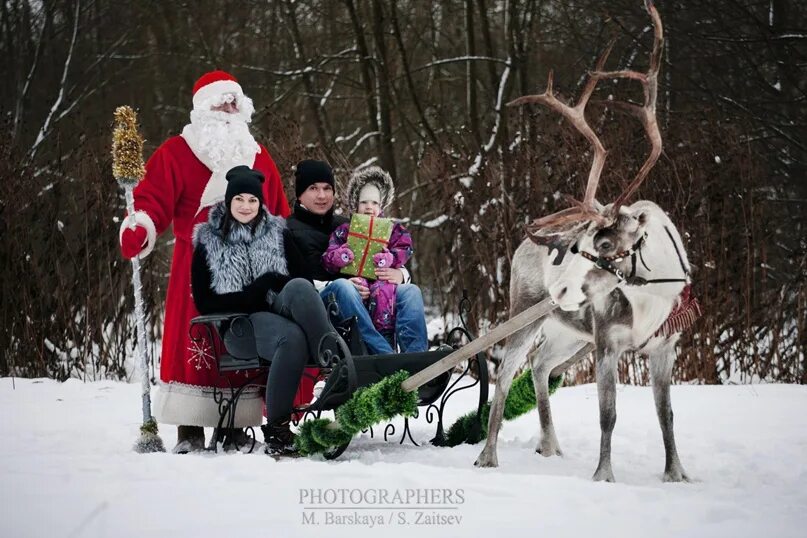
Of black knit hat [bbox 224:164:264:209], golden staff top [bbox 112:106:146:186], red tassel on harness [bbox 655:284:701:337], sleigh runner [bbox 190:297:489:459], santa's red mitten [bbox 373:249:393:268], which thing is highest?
golden staff top [bbox 112:106:146:186]

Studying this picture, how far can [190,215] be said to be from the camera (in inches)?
215

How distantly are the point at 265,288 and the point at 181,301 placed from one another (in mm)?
552

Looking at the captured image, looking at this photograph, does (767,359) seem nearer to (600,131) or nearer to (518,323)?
(600,131)

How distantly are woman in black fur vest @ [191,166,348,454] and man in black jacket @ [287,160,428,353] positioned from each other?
0.86 feet

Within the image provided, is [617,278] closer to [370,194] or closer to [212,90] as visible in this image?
[370,194]

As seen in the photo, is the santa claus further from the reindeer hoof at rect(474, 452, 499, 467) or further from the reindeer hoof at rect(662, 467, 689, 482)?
the reindeer hoof at rect(662, 467, 689, 482)

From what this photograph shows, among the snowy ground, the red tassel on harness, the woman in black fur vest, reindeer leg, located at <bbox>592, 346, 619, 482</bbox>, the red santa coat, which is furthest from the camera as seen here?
the red santa coat

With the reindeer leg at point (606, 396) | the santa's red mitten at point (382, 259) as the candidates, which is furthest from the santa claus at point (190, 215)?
the reindeer leg at point (606, 396)

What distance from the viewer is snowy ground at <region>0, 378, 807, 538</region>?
338 cm

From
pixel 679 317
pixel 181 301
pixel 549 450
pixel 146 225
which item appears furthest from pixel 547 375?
pixel 146 225

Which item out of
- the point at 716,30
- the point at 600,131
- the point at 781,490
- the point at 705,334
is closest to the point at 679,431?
the point at 781,490

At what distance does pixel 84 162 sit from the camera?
8734mm

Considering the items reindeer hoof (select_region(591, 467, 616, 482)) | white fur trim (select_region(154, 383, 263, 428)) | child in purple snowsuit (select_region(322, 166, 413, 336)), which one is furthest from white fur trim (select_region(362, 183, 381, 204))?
reindeer hoof (select_region(591, 467, 616, 482))

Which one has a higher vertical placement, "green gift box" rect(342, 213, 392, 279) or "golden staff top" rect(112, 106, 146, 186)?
"golden staff top" rect(112, 106, 146, 186)
